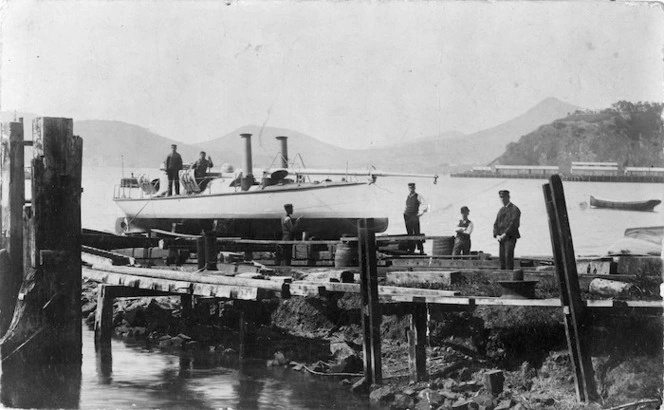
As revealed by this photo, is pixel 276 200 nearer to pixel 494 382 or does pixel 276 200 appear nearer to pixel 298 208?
pixel 298 208

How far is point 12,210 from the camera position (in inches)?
464

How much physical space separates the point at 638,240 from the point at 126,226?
78.2 feet

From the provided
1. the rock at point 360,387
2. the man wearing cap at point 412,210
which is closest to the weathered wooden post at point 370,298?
the rock at point 360,387

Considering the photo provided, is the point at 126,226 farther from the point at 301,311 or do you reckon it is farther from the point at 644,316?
the point at 644,316

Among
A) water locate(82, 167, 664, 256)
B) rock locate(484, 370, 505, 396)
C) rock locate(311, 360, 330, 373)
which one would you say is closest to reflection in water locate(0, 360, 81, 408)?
rock locate(311, 360, 330, 373)

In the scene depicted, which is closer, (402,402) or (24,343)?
(24,343)

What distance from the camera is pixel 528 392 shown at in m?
10.7

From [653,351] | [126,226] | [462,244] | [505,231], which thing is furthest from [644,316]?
[126,226]

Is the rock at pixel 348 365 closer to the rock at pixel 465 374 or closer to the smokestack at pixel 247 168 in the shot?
the rock at pixel 465 374

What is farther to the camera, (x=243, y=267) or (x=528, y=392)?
(x=243, y=267)

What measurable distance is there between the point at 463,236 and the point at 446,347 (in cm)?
660

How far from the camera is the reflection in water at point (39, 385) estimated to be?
1073cm

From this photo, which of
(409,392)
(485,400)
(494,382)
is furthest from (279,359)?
(485,400)

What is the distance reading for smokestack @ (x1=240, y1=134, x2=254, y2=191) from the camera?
2959 centimetres
